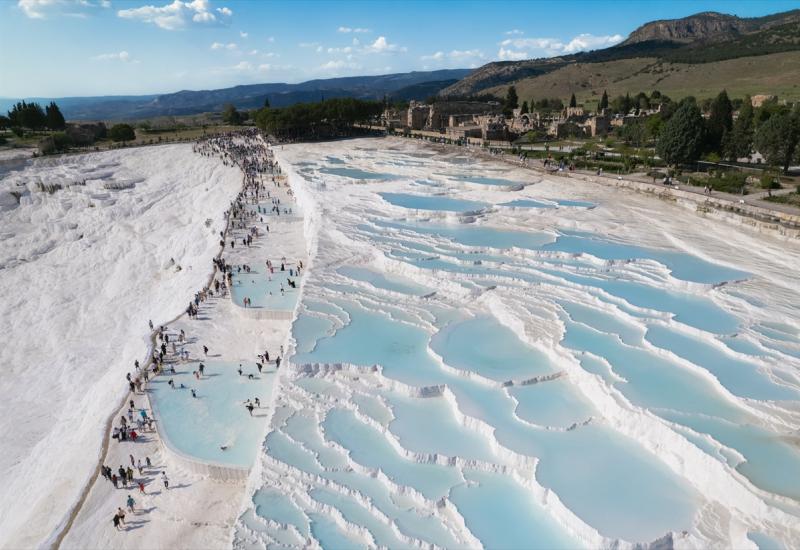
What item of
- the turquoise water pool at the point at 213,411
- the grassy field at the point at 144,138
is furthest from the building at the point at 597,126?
the turquoise water pool at the point at 213,411

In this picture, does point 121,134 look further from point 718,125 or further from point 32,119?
point 718,125

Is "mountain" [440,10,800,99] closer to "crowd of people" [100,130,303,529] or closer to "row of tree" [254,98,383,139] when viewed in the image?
"row of tree" [254,98,383,139]

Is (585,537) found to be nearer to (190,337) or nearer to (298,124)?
(190,337)

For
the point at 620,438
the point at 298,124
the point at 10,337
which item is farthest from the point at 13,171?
the point at 620,438

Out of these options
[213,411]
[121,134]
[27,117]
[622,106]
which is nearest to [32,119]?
[27,117]

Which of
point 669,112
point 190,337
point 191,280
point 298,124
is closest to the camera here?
point 190,337

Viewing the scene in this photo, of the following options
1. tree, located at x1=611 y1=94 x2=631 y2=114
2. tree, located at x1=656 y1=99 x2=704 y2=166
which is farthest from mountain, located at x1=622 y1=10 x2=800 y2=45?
tree, located at x1=656 y1=99 x2=704 y2=166
